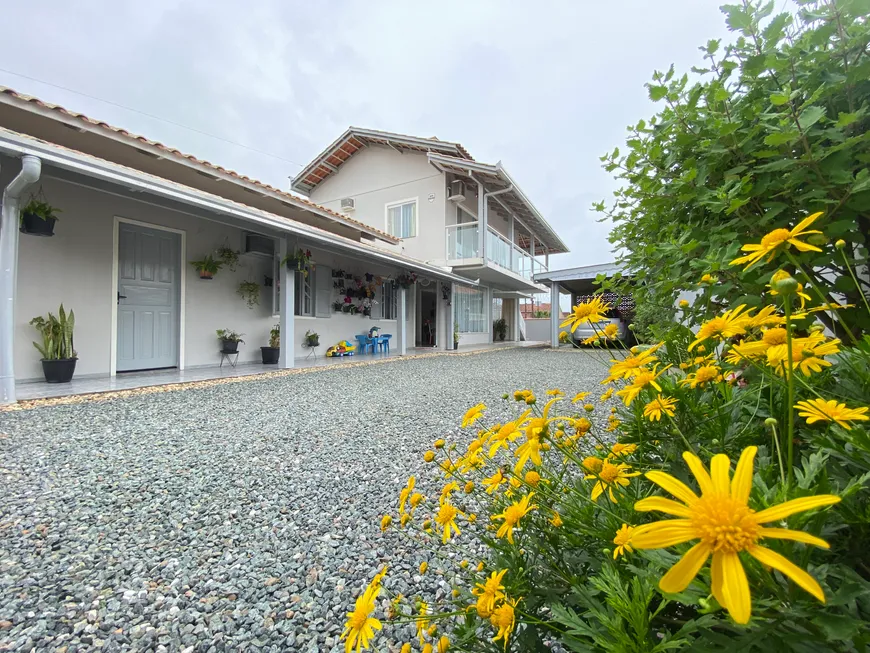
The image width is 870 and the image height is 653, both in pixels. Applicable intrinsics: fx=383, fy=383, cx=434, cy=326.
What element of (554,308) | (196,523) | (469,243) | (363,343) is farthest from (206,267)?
(554,308)

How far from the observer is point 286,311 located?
647 centimetres

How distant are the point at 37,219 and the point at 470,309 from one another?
1106 cm

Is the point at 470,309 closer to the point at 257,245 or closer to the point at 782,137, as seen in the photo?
the point at 257,245

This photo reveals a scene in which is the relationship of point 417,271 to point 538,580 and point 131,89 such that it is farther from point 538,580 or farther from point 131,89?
point 131,89

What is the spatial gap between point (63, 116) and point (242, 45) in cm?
1070

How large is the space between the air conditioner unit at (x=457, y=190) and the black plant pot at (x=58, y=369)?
9.24m

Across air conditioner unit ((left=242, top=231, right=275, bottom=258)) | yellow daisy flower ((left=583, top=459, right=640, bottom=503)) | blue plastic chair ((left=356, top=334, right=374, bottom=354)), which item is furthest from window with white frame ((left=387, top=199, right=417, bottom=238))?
yellow daisy flower ((left=583, top=459, right=640, bottom=503))

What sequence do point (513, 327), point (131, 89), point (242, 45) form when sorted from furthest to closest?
point (513, 327), point (131, 89), point (242, 45)

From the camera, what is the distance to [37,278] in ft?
15.0

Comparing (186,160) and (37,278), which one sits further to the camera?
(186,160)

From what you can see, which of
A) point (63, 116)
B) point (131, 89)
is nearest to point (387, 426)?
point (63, 116)

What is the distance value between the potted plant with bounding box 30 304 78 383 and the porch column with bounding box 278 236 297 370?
2.60 m

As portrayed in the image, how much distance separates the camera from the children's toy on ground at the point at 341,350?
845 cm

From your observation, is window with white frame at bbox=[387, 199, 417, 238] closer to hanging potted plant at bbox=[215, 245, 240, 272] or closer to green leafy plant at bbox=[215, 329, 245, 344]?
hanging potted plant at bbox=[215, 245, 240, 272]
